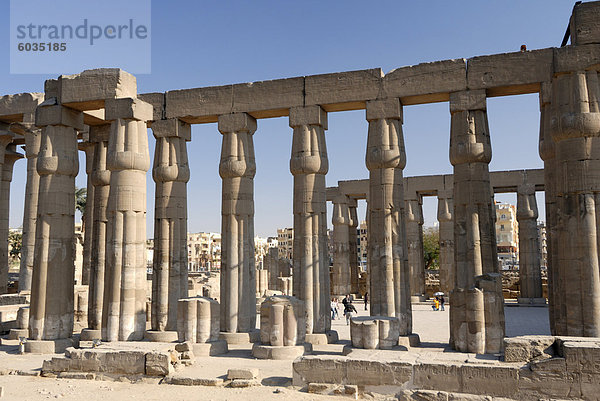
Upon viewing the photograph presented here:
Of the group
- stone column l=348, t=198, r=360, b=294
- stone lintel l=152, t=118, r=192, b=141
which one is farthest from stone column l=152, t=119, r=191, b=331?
stone column l=348, t=198, r=360, b=294

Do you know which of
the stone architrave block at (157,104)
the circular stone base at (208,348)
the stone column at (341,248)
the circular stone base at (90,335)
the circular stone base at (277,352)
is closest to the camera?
the circular stone base at (277,352)

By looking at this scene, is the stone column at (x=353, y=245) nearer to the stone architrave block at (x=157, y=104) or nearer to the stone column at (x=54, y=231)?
the stone architrave block at (x=157, y=104)

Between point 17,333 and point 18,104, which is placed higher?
point 18,104

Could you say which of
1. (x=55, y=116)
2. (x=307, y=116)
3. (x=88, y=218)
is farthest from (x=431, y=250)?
(x=55, y=116)

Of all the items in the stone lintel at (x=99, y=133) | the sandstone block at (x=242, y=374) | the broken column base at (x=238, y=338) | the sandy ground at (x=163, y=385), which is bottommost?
the sandy ground at (x=163, y=385)

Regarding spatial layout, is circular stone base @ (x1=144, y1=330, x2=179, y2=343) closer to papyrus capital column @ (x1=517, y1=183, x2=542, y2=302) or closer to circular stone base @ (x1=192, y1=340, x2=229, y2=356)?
circular stone base @ (x1=192, y1=340, x2=229, y2=356)

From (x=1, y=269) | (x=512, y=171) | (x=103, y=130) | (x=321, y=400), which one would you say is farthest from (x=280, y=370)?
(x=512, y=171)

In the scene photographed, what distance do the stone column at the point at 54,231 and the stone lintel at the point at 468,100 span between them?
10.9m

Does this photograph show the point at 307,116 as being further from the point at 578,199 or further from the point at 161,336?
the point at 161,336

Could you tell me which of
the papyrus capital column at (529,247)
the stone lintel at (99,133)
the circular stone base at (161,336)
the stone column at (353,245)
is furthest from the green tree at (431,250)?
the circular stone base at (161,336)

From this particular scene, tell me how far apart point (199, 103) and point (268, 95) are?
7.63 feet

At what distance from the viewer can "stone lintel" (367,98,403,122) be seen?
49.3 ft

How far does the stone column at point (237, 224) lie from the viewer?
1633cm

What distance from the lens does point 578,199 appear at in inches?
476
